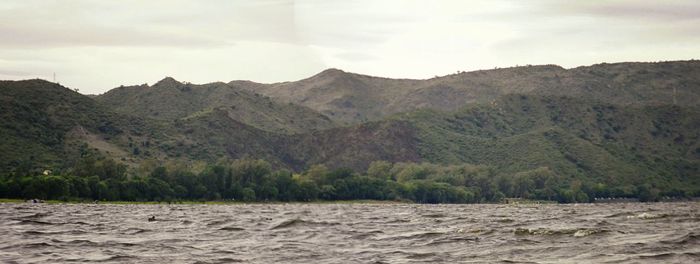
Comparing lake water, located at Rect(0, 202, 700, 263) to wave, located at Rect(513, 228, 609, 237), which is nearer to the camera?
lake water, located at Rect(0, 202, 700, 263)

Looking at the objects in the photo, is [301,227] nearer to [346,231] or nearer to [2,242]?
[346,231]

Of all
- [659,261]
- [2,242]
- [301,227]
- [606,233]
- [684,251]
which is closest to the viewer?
[659,261]

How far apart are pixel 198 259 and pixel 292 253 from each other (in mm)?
7261

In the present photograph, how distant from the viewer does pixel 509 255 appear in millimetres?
54656

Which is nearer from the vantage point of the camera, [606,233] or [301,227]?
[606,233]

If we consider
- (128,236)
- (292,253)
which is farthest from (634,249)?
(128,236)

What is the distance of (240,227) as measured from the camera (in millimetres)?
92562

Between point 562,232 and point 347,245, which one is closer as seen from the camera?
point 347,245

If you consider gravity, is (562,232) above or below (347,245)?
above

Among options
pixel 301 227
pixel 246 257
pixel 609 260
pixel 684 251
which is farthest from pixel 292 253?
pixel 301 227

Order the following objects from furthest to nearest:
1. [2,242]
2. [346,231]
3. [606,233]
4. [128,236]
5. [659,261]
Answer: [346,231] → [128,236] → [606,233] → [2,242] → [659,261]

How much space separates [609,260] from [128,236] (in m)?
41.5

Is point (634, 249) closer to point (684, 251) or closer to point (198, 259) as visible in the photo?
point (684, 251)

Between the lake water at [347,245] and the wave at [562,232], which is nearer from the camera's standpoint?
the lake water at [347,245]
